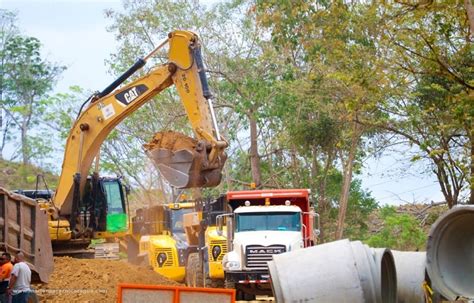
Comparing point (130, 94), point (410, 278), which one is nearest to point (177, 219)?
point (130, 94)

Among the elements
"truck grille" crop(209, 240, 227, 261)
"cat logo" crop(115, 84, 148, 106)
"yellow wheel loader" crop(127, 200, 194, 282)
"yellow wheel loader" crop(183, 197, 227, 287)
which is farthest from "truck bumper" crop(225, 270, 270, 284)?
"yellow wheel loader" crop(127, 200, 194, 282)

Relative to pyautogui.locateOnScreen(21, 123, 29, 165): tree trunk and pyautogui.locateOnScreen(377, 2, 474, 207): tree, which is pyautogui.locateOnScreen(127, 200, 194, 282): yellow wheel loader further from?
pyautogui.locateOnScreen(21, 123, 29, 165): tree trunk

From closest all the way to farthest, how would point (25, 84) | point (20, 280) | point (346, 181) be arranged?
point (20, 280) < point (346, 181) < point (25, 84)

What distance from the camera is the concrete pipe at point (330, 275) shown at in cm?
1617

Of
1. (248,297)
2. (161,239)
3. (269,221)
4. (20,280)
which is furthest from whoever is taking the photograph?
(161,239)

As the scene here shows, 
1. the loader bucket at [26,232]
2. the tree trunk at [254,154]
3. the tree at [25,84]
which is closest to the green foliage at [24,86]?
the tree at [25,84]

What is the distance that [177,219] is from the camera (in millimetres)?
35000

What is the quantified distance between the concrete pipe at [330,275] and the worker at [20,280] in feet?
14.9

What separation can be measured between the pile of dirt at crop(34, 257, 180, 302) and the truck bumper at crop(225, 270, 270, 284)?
2784 mm

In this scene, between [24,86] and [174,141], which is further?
[24,86]

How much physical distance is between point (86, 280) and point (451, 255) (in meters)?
9.99

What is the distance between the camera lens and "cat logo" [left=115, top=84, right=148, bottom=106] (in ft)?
90.4

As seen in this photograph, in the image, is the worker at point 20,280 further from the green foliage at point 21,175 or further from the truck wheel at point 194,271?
the green foliage at point 21,175

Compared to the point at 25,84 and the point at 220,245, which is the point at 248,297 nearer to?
the point at 220,245
